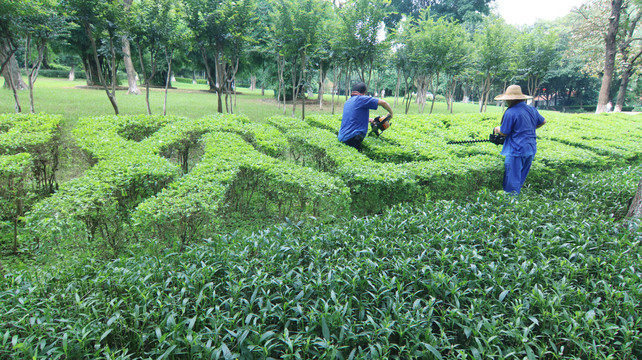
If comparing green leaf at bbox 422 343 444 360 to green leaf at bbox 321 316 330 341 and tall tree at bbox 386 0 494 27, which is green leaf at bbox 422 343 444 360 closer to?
green leaf at bbox 321 316 330 341

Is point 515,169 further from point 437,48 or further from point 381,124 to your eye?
point 437,48

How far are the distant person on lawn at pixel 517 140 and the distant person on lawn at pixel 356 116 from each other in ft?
6.95

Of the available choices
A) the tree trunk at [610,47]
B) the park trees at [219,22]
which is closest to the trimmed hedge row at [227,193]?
the park trees at [219,22]

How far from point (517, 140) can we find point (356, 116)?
2.90m

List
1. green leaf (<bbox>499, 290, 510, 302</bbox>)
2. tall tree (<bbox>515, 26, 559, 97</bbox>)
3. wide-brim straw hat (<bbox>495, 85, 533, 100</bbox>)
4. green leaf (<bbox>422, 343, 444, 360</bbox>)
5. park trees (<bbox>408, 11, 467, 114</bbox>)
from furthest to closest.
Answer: tall tree (<bbox>515, 26, 559, 97</bbox>) < park trees (<bbox>408, 11, 467, 114</bbox>) < wide-brim straw hat (<bbox>495, 85, 533, 100</bbox>) < green leaf (<bbox>499, 290, 510, 302</bbox>) < green leaf (<bbox>422, 343, 444, 360</bbox>)

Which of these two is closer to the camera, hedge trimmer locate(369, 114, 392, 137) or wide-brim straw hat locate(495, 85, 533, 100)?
wide-brim straw hat locate(495, 85, 533, 100)

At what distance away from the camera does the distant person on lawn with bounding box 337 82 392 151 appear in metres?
5.95

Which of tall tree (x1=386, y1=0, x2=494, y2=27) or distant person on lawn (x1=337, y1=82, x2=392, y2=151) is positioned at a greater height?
tall tree (x1=386, y1=0, x2=494, y2=27)

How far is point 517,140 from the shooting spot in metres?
5.14

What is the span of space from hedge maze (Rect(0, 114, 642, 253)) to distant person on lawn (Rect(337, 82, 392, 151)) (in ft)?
1.10

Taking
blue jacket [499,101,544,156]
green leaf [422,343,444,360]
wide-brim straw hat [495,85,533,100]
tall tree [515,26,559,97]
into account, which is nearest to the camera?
green leaf [422,343,444,360]

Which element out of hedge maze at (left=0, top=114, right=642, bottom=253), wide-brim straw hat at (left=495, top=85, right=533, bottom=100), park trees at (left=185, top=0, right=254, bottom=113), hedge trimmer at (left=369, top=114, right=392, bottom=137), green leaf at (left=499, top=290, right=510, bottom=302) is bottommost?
green leaf at (left=499, top=290, right=510, bottom=302)

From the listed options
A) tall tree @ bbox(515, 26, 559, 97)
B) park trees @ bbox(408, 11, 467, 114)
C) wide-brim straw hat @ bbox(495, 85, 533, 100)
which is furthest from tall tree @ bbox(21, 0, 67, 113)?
tall tree @ bbox(515, 26, 559, 97)

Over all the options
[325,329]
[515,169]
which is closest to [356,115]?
[515,169]
